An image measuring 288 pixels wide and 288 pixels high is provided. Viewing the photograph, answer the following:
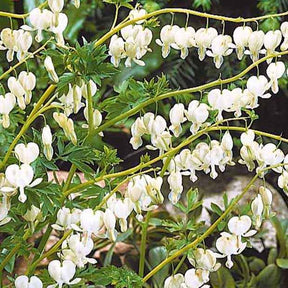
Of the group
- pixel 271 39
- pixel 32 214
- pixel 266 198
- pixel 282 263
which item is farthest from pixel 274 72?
pixel 282 263

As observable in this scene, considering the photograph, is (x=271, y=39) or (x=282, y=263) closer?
(x=271, y=39)

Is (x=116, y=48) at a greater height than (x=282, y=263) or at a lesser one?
greater

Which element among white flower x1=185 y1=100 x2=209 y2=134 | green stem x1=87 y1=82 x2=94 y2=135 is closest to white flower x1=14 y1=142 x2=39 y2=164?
green stem x1=87 y1=82 x2=94 y2=135

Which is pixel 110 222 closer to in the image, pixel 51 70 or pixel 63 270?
pixel 63 270

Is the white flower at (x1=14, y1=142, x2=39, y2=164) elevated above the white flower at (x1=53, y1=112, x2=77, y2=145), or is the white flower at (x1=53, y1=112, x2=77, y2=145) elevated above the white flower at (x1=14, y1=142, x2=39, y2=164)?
the white flower at (x1=53, y1=112, x2=77, y2=145)

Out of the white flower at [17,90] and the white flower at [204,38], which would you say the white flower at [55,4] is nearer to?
the white flower at [17,90]

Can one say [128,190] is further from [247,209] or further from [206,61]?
[206,61]

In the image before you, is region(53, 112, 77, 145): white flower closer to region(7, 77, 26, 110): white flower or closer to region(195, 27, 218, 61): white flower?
region(7, 77, 26, 110): white flower

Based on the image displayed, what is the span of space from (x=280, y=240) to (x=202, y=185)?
62 cm

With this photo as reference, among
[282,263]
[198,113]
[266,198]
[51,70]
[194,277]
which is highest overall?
[51,70]

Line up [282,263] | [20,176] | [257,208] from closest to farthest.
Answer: [20,176]
[257,208]
[282,263]

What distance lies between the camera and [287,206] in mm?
2377

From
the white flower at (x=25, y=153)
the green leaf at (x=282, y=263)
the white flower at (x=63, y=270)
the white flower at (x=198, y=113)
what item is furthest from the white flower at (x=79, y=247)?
the green leaf at (x=282, y=263)

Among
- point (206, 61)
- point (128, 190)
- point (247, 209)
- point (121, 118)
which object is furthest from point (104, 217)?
point (206, 61)
